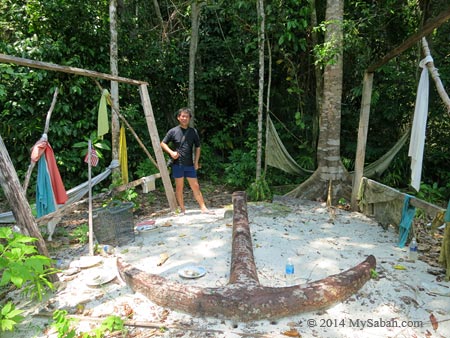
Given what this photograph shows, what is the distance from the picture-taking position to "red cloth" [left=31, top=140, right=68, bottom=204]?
274cm

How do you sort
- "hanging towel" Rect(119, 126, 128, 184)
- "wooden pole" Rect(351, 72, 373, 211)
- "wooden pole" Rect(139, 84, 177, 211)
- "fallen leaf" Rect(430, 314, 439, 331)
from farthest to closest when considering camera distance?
"hanging towel" Rect(119, 126, 128, 184) → "wooden pole" Rect(139, 84, 177, 211) → "wooden pole" Rect(351, 72, 373, 211) → "fallen leaf" Rect(430, 314, 439, 331)

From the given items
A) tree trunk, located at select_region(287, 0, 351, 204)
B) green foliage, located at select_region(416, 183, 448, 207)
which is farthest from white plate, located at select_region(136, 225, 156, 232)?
green foliage, located at select_region(416, 183, 448, 207)

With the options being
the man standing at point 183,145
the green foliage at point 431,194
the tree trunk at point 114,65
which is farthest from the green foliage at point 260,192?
the green foliage at point 431,194

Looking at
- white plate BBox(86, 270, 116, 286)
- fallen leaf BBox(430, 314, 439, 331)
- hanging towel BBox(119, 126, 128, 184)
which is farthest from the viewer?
hanging towel BBox(119, 126, 128, 184)

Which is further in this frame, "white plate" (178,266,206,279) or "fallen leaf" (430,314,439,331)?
"white plate" (178,266,206,279)

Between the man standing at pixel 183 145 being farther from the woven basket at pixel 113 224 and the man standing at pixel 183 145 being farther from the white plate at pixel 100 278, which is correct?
the white plate at pixel 100 278

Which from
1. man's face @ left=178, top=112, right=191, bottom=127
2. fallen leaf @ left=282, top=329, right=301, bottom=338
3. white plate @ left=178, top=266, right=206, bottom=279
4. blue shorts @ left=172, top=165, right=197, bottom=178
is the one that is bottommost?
fallen leaf @ left=282, top=329, right=301, bottom=338

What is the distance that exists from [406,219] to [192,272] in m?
1.99

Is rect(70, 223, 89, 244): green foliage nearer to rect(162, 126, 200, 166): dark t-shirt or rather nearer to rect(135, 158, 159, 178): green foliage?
rect(162, 126, 200, 166): dark t-shirt

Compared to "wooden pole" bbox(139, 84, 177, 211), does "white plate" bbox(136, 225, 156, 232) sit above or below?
below

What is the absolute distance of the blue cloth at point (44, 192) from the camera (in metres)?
2.84

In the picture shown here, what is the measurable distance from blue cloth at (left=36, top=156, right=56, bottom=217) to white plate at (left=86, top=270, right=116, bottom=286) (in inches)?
36.5

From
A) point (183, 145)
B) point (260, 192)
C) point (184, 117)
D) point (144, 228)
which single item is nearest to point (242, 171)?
point (260, 192)

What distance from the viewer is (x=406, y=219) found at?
289 centimetres
